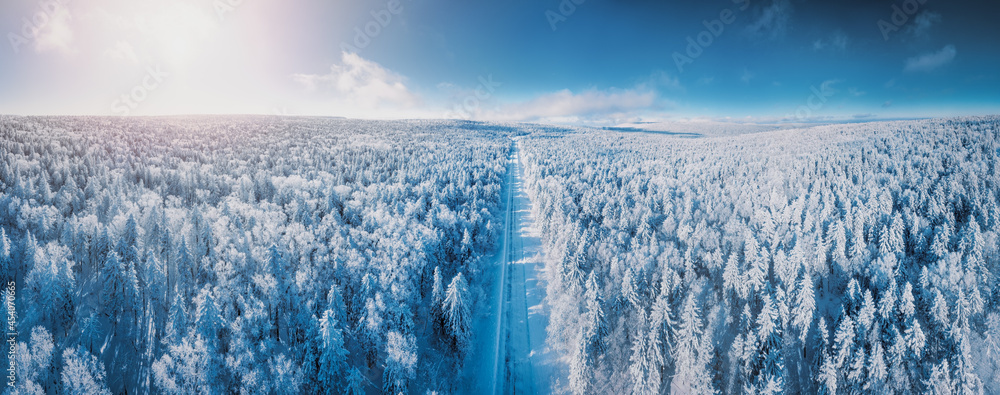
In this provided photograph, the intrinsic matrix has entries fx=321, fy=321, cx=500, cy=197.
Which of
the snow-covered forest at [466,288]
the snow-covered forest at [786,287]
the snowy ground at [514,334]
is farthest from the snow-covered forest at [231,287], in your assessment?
the snow-covered forest at [786,287]

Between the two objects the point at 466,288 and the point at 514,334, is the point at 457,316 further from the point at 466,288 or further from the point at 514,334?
the point at 514,334

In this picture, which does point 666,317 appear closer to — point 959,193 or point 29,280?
point 29,280

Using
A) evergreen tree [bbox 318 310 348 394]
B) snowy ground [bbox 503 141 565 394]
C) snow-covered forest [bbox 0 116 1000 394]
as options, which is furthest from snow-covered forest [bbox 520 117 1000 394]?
evergreen tree [bbox 318 310 348 394]

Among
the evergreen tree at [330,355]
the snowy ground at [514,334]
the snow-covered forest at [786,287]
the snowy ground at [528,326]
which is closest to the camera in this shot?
the evergreen tree at [330,355]

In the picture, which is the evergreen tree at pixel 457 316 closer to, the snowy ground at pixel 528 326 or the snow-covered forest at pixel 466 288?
the snow-covered forest at pixel 466 288

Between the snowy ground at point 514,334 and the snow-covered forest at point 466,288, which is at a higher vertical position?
the snow-covered forest at point 466,288
